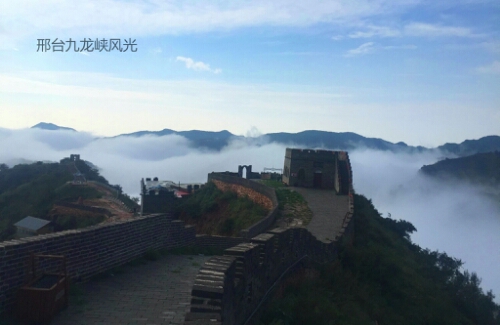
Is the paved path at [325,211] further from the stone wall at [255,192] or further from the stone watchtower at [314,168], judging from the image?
the stone wall at [255,192]

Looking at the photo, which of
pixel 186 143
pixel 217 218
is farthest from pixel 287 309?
pixel 186 143

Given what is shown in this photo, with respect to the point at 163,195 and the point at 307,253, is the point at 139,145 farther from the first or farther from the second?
the point at 307,253

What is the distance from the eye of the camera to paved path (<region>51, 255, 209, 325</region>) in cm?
689

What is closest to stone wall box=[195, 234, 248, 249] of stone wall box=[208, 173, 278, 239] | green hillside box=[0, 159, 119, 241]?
stone wall box=[208, 173, 278, 239]

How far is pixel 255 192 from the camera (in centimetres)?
2694

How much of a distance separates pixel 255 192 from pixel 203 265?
2037 centimetres

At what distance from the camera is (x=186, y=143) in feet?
593

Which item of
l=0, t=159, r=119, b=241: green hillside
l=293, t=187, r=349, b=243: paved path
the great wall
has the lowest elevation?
l=0, t=159, r=119, b=241: green hillside

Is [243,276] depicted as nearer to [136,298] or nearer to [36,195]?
[136,298]

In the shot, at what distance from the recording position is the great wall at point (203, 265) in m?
5.70

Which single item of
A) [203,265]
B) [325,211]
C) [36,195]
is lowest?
[36,195]

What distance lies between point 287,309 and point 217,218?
60.0ft

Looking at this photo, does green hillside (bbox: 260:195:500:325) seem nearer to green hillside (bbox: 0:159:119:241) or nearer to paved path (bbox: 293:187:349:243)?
paved path (bbox: 293:187:349:243)

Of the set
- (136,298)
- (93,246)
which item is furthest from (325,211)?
(136,298)
